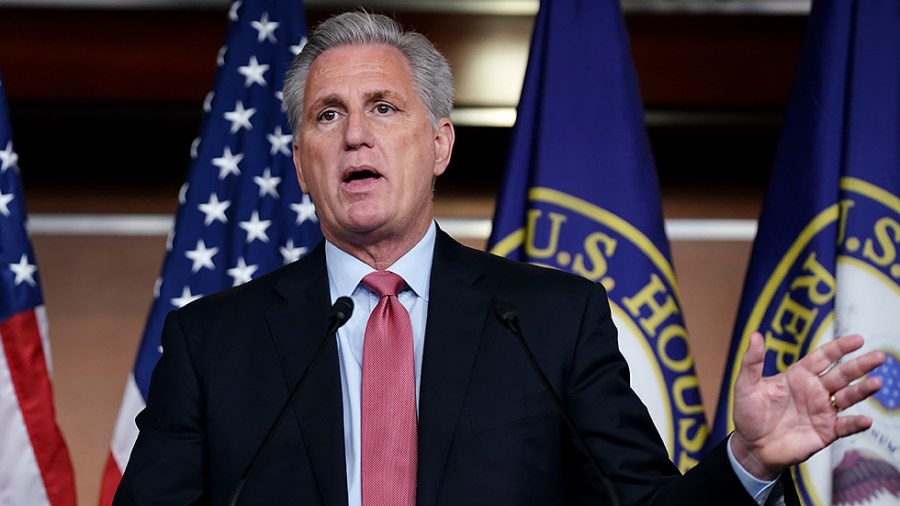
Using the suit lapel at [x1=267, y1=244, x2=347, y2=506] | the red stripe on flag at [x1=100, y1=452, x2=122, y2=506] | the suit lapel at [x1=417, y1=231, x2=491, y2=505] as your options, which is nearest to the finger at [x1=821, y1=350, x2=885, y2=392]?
the suit lapel at [x1=417, y1=231, x2=491, y2=505]

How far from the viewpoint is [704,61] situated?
3.40 m

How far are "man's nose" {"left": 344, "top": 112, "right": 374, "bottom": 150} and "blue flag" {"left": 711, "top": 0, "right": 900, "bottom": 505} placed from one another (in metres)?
1.24

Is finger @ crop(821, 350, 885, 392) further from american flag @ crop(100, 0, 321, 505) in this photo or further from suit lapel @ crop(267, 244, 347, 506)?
american flag @ crop(100, 0, 321, 505)

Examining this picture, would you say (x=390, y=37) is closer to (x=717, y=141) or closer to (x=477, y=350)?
(x=477, y=350)

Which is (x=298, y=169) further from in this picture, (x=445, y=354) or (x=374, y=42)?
(x=445, y=354)

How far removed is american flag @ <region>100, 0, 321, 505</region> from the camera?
2.77 metres

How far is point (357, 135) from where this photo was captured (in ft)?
6.07

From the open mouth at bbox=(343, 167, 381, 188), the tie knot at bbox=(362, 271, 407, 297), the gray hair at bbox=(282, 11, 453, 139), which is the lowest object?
the tie knot at bbox=(362, 271, 407, 297)

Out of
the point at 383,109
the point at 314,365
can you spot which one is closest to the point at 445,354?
the point at 314,365

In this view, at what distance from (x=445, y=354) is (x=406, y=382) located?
0.23ft

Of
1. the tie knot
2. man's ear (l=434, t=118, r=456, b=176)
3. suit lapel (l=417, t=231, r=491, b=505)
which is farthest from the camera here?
man's ear (l=434, t=118, r=456, b=176)

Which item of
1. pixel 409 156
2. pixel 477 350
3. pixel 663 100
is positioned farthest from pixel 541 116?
Result: pixel 477 350

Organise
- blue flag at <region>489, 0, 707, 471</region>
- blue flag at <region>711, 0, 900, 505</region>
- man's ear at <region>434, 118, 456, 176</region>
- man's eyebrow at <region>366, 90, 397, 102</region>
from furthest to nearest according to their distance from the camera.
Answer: blue flag at <region>489, 0, 707, 471</region>
blue flag at <region>711, 0, 900, 505</region>
man's ear at <region>434, 118, 456, 176</region>
man's eyebrow at <region>366, 90, 397, 102</region>

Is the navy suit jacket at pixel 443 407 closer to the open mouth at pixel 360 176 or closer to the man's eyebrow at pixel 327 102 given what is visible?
the open mouth at pixel 360 176
